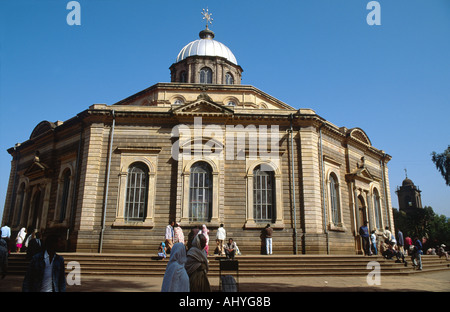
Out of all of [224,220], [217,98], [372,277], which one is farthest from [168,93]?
[372,277]

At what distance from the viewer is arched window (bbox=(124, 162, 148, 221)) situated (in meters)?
18.1

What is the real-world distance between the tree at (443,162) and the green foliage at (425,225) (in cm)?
732

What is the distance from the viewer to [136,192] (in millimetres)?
18406

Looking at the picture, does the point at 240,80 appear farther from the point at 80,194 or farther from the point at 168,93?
the point at 80,194

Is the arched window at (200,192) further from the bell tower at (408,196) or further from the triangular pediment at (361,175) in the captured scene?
the bell tower at (408,196)

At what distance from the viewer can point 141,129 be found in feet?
62.5

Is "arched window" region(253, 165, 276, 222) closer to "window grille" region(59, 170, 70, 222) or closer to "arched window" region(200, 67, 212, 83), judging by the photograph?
"arched window" region(200, 67, 212, 83)

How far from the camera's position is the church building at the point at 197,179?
17.7 meters

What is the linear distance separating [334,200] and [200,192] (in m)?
8.35

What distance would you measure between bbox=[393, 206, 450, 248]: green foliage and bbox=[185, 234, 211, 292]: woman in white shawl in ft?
116

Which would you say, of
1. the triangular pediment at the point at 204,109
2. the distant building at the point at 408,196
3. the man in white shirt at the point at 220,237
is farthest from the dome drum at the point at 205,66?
the distant building at the point at 408,196

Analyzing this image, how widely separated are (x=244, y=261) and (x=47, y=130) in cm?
1662

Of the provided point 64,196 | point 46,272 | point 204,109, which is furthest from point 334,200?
point 46,272

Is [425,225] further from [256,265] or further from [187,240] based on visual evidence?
[187,240]
